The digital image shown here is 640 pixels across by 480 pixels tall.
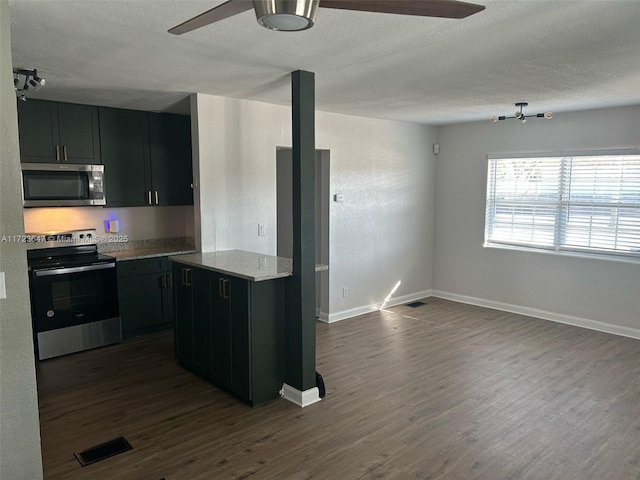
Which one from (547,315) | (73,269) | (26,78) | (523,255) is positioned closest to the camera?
(26,78)

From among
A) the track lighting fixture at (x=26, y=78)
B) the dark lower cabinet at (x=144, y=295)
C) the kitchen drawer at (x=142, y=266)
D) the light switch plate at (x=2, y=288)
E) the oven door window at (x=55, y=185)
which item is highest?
the track lighting fixture at (x=26, y=78)

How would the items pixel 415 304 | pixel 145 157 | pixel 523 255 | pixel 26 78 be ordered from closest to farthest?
pixel 26 78, pixel 145 157, pixel 523 255, pixel 415 304

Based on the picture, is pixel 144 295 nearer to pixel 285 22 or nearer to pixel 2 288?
pixel 2 288

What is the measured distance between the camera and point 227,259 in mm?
3912

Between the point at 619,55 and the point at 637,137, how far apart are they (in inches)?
92.3

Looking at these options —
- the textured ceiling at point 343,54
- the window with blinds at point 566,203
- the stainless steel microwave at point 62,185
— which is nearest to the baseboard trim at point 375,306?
the window with blinds at point 566,203

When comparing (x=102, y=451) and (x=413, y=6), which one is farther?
(x=102, y=451)

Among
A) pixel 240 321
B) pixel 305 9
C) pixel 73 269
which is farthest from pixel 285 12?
pixel 73 269

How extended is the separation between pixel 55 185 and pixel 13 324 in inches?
115

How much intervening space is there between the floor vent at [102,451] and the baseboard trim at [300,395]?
1.12 metres

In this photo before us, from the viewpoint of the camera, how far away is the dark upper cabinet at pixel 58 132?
14.0 ft

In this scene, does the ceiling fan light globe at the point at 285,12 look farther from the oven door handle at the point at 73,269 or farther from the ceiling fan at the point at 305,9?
the oven door handle at the point at 73,269

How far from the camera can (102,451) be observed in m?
2.82

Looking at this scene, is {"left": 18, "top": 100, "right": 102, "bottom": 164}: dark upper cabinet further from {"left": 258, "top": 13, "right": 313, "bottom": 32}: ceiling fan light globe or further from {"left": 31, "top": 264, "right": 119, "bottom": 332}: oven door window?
{"left": 258, "top": 13, "right": 313, "bottom": 32}: ceiling fan light globe
